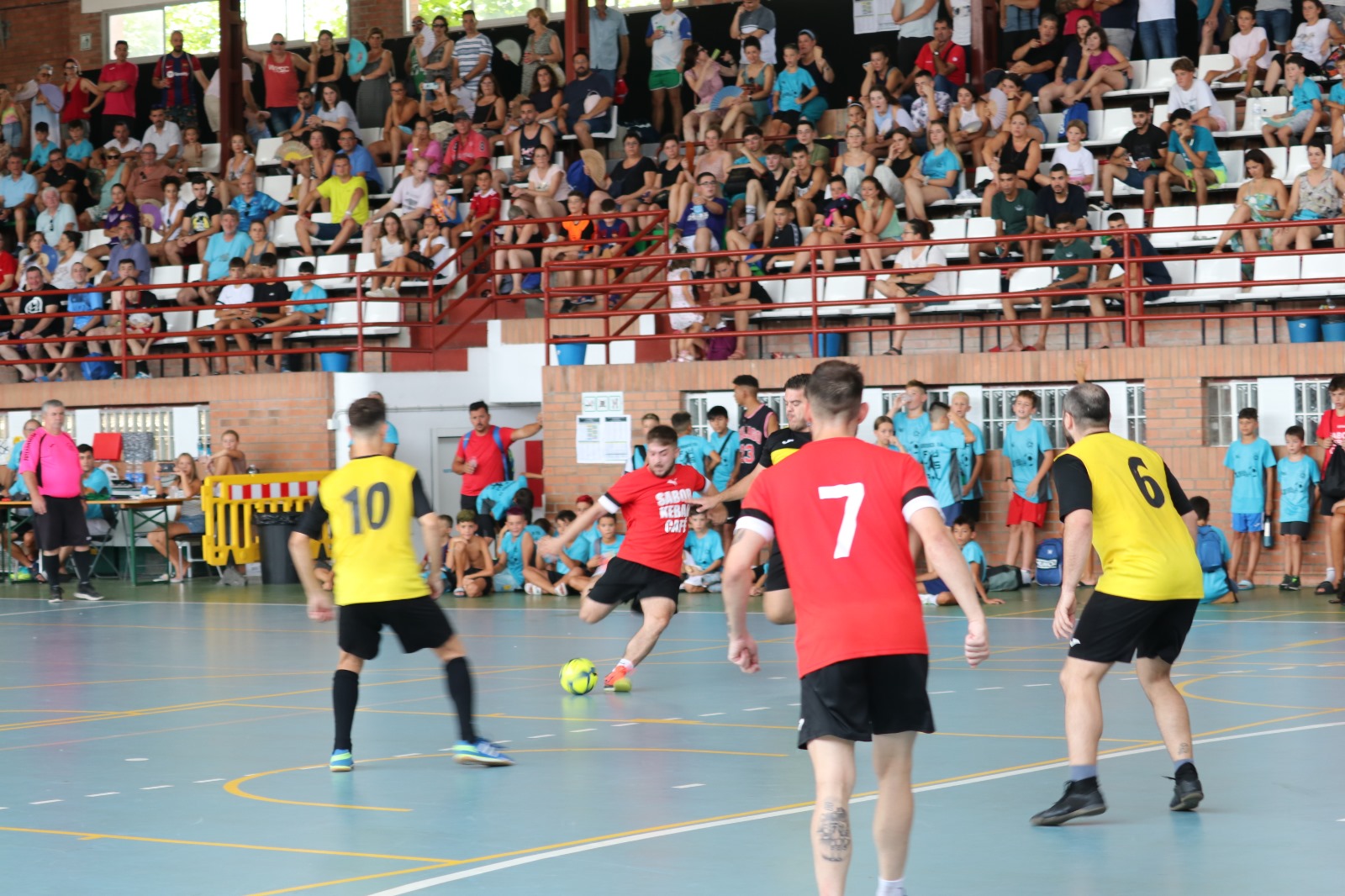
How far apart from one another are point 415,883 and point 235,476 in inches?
654

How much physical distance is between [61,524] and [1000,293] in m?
11.3

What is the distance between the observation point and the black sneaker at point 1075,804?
791cm

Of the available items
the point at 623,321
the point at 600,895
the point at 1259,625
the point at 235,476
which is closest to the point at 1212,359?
the point at 1259,625

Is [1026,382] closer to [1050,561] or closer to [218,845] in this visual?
[1050,561]

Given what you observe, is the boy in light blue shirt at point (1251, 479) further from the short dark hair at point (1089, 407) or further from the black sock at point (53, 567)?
the black sock at point (53, 567)

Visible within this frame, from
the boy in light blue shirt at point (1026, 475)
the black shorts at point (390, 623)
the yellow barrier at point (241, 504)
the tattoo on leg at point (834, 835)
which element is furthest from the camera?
the yellow barrier at point (241, 504)

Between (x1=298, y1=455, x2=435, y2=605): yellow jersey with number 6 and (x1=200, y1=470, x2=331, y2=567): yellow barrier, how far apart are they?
13.5 meters

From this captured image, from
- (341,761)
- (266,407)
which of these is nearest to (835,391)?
(341,761)

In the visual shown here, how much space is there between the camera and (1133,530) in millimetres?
8203

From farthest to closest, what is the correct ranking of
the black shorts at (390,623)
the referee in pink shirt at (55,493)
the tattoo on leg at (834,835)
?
1. the referee in pink shirt at (55,493)
2. the black shorts at (390,623)
3. the tattoo on leg at (834,835)

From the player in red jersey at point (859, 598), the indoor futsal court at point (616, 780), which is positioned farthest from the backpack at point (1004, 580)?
the player in red jersey at point (859, 598)

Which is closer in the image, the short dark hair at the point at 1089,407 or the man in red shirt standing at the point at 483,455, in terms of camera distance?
the short dark hair at the point at 1089,407

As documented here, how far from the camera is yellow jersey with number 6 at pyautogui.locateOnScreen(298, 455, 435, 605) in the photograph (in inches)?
379

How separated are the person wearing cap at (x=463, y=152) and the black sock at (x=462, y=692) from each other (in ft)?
61.4
